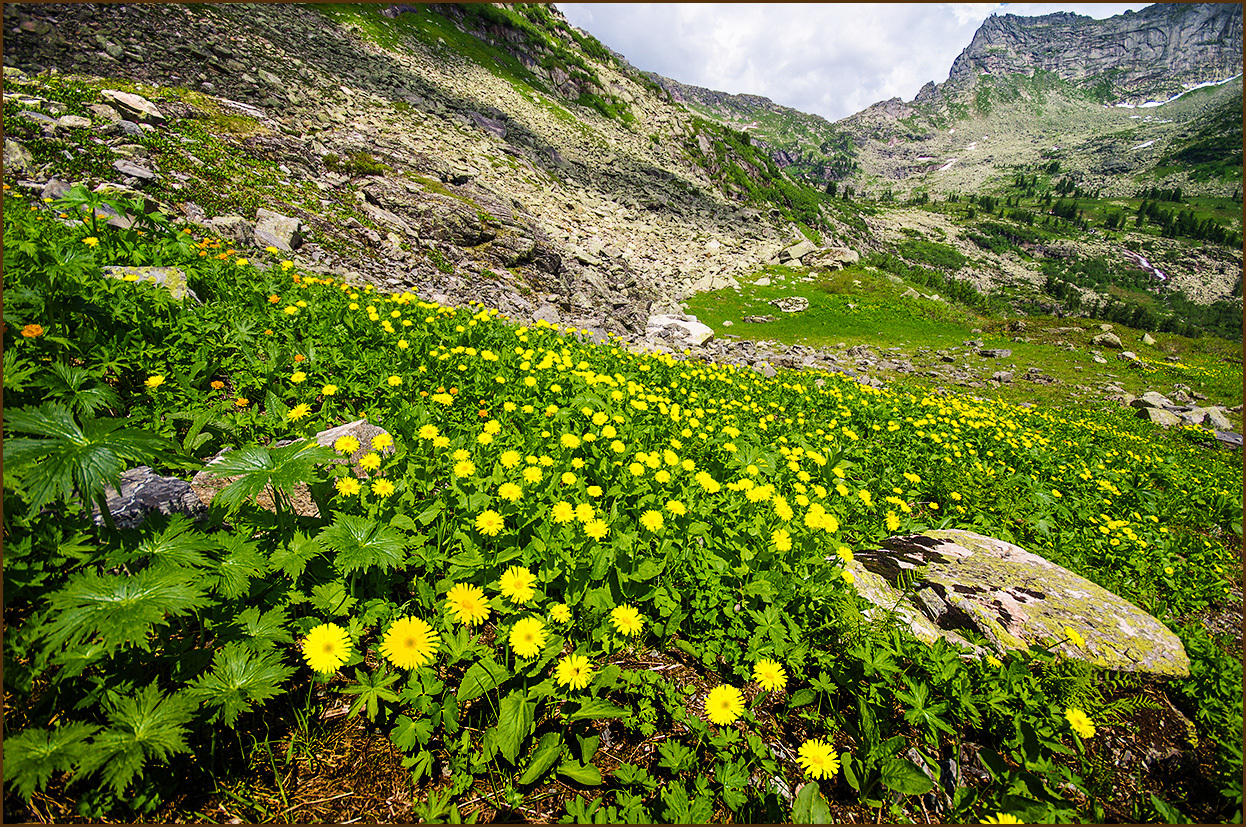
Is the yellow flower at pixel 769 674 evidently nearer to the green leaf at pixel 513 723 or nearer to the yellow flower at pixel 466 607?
the green leaf at pixel 513 723

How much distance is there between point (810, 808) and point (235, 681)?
2.53m

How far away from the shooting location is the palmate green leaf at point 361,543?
226 cm

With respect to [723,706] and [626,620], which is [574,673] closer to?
[626,620]

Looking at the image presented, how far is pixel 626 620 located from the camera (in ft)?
8.08

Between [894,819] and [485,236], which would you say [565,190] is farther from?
[894,819]

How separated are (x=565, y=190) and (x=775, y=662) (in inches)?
1379

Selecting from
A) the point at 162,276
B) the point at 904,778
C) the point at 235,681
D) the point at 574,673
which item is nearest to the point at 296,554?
the point at 235,681

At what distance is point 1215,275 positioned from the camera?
127 m

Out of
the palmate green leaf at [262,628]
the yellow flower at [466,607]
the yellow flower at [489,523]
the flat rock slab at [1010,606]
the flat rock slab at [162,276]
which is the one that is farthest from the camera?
the flat rock slab at [162,276]

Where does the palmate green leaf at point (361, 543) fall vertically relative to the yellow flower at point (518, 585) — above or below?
below

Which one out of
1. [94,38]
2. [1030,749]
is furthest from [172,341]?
[94,38]

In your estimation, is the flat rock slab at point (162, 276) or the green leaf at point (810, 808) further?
the flat rock slab at point (162, 276)

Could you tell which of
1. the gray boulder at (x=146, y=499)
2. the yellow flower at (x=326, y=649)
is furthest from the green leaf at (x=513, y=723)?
the gray boulder at (x=146, y=499)

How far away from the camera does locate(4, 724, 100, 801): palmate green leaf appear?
148cm
